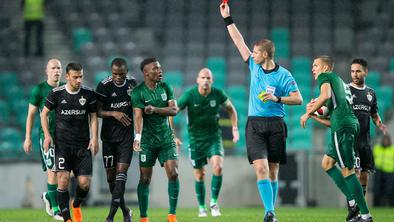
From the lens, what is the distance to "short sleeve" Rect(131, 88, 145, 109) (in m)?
11.1

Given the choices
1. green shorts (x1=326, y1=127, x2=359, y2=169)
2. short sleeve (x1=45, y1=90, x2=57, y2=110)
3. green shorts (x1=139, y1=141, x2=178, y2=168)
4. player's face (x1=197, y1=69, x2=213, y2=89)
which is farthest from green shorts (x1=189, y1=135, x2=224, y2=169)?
short sleeve (x1=45, y1=90, x2=57, y2=110)

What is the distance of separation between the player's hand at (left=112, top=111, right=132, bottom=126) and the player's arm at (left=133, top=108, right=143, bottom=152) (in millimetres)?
215

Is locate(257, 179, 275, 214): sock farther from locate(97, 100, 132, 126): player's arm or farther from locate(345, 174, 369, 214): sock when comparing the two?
locate(97, 100, 132, 126): player's arm

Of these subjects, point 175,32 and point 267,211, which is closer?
point 267,211

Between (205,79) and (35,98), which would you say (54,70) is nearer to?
(35,98)

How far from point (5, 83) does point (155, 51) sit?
4.35 m

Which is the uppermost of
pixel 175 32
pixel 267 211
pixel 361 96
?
pixel 175 32

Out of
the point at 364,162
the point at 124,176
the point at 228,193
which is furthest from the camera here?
the point at 228,193

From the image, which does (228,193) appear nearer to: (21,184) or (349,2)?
(21,184)

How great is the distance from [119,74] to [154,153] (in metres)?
1.10

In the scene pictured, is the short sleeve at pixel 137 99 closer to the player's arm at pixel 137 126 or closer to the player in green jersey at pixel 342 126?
the player's arm at pixel 137 126

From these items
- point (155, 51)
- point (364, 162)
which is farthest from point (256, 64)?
point (155, 51)

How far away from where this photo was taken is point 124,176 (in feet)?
36.9

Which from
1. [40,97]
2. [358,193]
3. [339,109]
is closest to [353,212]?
[358,193]
